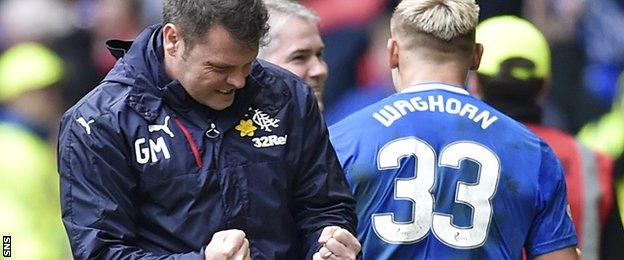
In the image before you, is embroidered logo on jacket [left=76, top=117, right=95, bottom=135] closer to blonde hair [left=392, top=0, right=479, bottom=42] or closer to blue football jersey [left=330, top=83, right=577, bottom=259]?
blue football jersey [left=330, top=83, right=577, bottom=259]

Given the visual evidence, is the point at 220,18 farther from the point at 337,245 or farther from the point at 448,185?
the point at 448,185

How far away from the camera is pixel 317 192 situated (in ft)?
13.1

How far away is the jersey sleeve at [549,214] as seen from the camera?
14.9 ft

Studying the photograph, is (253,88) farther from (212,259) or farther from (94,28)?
(94,28)

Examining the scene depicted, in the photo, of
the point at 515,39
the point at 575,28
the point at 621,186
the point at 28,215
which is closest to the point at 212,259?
the point at 515,39

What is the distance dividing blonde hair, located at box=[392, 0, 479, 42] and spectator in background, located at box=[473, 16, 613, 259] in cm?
87

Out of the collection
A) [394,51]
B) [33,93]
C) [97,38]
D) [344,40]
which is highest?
[394,51]

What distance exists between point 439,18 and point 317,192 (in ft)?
2.87

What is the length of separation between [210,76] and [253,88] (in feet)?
0.66

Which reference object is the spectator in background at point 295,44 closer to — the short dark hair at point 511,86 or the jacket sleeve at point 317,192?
the short dark hair at point 511,86

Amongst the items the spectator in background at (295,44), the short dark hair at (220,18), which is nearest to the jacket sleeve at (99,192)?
the short dark hair at (220,18)

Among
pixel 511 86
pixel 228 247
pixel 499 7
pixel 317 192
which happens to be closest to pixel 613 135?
pixel 499 7

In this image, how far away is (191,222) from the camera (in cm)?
385

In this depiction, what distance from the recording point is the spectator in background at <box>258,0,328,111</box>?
5332mm
